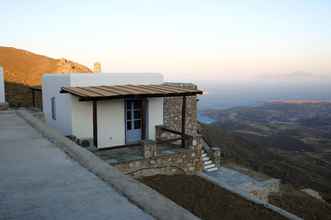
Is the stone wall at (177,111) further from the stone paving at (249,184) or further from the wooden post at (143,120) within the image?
the stone paving at (249,184)

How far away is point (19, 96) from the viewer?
22.6 m

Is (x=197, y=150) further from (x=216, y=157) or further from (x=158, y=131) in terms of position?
(x=216, y=157)

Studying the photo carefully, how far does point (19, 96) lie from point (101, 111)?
47.7ft

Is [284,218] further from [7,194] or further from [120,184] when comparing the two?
[7,194]

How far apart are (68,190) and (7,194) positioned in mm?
636

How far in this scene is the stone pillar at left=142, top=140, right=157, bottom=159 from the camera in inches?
379

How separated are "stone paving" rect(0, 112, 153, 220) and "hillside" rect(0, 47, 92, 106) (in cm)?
1747

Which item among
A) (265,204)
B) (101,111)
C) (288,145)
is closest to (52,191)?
(265,204)

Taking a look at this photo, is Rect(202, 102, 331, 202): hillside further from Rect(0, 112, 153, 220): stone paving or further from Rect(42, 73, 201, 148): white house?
Rect(0, 112, 153, 220): stone paving

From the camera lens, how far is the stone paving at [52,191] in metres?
2.74

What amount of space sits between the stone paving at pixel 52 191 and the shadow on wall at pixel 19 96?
55.0 ft

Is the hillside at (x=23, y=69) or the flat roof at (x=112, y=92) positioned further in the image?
the hillside at (x=23, y=69)

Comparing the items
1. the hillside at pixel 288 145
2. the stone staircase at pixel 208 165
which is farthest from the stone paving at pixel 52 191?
the hillside at pixel 288 145

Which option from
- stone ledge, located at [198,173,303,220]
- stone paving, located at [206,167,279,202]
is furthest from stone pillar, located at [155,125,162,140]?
stone ledge, located at [198,173,303,220]
